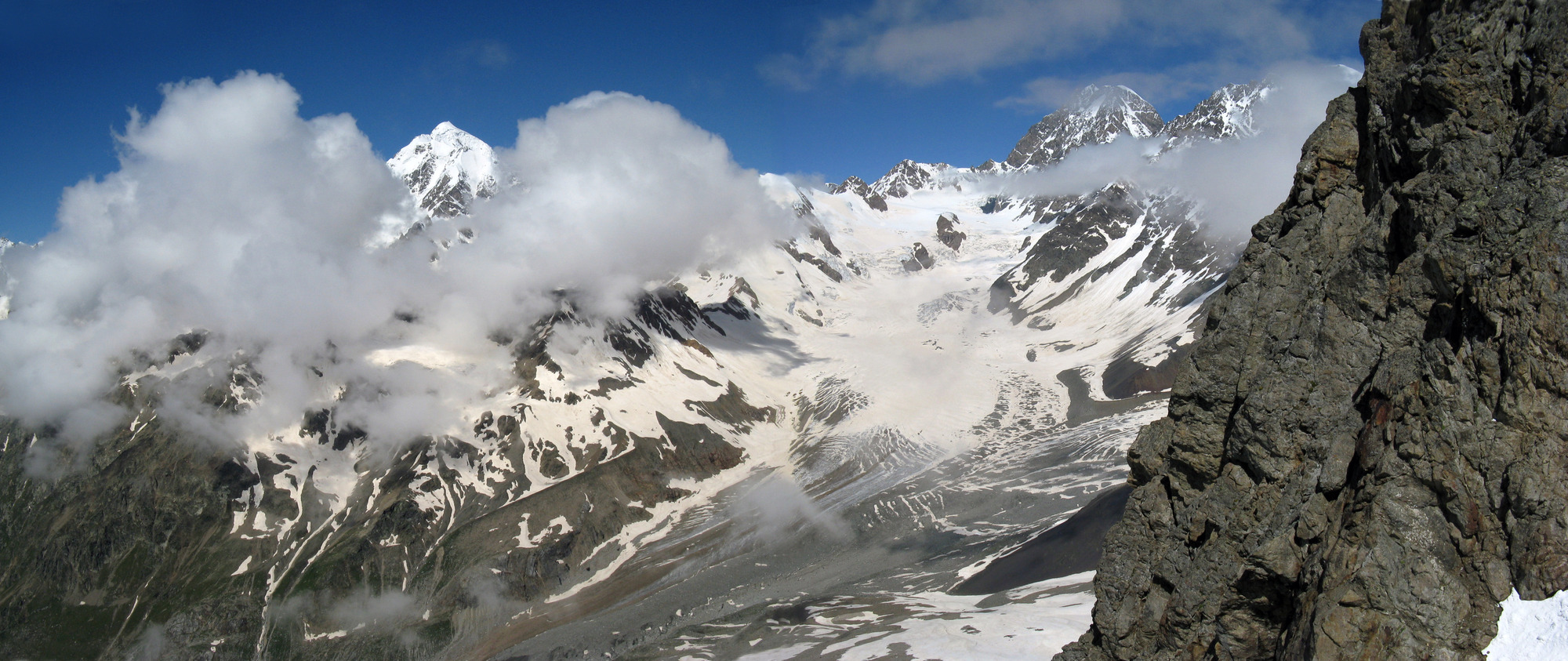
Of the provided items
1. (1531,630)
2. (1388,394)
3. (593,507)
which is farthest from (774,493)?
(1531,630)

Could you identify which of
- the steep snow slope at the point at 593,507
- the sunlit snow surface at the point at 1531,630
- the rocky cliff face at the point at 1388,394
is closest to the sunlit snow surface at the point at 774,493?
the steep snow slope at the point at 593,507

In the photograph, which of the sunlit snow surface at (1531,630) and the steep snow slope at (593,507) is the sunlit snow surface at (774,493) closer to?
the steep snow slope at (593,507)

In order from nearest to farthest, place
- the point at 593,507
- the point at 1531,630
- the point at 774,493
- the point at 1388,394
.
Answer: the point at 1531,630, the point at 1388,394, the point at 593,507, the point at 774,493

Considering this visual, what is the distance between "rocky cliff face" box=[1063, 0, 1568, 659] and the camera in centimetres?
1283

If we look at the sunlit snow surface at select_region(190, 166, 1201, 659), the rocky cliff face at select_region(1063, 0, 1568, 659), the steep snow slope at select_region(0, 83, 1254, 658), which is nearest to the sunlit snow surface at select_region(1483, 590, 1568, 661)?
the rocky cliff face at select_region(1063, 0, 1568, 659)

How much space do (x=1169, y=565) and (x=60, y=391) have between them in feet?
602

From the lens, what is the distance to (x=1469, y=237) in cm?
1414

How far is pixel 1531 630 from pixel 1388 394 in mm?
4378

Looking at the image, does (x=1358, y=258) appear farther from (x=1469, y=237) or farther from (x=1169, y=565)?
(x=1169, y=565)

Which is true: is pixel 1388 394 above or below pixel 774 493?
above

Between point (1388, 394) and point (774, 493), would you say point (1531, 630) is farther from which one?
point (774, 493)

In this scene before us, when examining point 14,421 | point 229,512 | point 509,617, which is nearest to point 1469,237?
point 509,617

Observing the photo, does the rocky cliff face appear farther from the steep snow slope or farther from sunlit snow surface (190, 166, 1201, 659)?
the steep snow slope

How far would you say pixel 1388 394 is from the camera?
15055 mm
